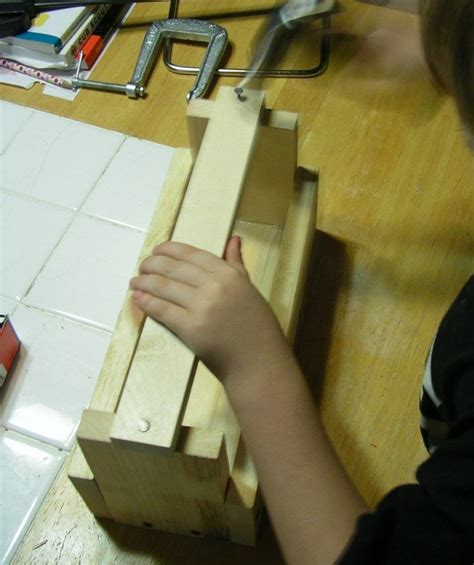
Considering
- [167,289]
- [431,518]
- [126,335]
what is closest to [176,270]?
[167,289]

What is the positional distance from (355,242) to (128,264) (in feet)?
0.89

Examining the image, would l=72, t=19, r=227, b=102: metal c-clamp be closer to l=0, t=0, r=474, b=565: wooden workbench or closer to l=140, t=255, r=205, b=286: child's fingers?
l=0, t=0, r=474, b=565: wooden workbench

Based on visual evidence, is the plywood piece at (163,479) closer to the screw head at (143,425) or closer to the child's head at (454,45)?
the screw head at (143,425)

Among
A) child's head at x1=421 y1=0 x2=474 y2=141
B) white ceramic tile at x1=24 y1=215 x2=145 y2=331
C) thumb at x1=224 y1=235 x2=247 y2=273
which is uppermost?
child's head at x1=421 y1=0 x2=474 y2=141

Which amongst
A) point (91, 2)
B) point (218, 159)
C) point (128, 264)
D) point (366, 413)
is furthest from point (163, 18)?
point (366, 413)

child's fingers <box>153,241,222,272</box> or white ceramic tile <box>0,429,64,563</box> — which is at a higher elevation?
child's fingers <box>153,241,222,272</box>

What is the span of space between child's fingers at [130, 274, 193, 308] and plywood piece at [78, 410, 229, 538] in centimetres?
9

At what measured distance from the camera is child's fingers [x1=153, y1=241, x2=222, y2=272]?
0.49 meters

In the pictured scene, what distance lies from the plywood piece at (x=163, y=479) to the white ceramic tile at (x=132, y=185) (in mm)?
357

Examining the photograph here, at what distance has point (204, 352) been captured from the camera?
461mm

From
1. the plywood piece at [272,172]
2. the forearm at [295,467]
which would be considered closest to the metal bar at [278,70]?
the plywood piece at [272,172]

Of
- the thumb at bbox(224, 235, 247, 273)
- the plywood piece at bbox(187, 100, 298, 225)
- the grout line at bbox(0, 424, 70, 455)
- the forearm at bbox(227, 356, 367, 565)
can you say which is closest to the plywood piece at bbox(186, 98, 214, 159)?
the plywood piece at bbox(187, 100, 298, 225)

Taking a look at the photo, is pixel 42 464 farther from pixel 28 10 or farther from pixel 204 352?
pixel 28 10

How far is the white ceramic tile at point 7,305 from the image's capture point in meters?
0.73
